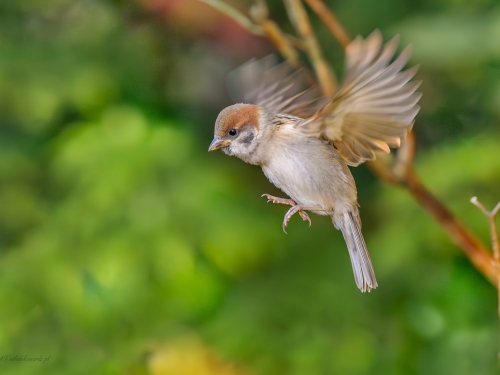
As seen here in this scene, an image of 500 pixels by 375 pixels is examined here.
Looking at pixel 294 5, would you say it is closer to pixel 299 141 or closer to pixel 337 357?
pixel 299 141

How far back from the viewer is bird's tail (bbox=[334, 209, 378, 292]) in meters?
1.75

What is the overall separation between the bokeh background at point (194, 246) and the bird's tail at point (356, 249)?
86cm


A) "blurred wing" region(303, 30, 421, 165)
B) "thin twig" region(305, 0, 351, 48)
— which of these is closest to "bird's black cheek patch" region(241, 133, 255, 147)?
"blurred wing" region(303, 30, 421, 165)

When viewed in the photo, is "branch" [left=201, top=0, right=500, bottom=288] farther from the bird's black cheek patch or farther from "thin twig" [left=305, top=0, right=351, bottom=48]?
the bird's black cheek patch

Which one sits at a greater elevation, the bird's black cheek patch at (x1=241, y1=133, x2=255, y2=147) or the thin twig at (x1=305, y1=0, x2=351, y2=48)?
the thin twig at (x1=305, y1=0, x2=351, y2=48)

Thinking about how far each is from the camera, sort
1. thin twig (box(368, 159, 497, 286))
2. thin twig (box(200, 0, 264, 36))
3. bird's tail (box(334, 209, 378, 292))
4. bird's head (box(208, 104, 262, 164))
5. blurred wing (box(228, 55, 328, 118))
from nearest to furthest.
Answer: bird's head (box(208, 104, 262, 164)), bird's tail (box(334, 209, 378, 292)), blurred wing (box(228, 55, 328, 118)), thin twig (box(200, 0, 264, 36)), thin twig (box(368, 159, 497, 286))

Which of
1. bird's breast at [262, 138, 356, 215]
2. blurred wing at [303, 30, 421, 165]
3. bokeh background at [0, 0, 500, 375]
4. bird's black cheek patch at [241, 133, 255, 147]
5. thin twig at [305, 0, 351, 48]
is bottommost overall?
bokeh background at [0, 0, 500, 375]

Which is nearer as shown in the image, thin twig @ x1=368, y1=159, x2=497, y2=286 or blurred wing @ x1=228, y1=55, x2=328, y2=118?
blurred wing @ x1=228, y1=55, x2=328, y2=118

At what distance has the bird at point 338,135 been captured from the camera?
4.76 feet

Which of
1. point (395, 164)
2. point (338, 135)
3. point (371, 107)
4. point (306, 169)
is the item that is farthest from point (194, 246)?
point (371, 107)

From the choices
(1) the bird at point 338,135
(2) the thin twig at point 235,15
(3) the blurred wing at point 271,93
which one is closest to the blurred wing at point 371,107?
(1) the bird at point 338,135

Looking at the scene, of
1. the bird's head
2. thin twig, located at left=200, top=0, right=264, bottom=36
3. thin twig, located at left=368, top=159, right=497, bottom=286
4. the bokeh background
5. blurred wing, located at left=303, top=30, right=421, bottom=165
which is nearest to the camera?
blurred wing, located at left=303, top=30, right=421, bottom=165

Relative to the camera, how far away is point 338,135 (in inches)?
63.9

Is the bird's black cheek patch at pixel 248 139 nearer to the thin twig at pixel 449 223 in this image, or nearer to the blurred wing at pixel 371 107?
the blurred wing at pixel 371 107
